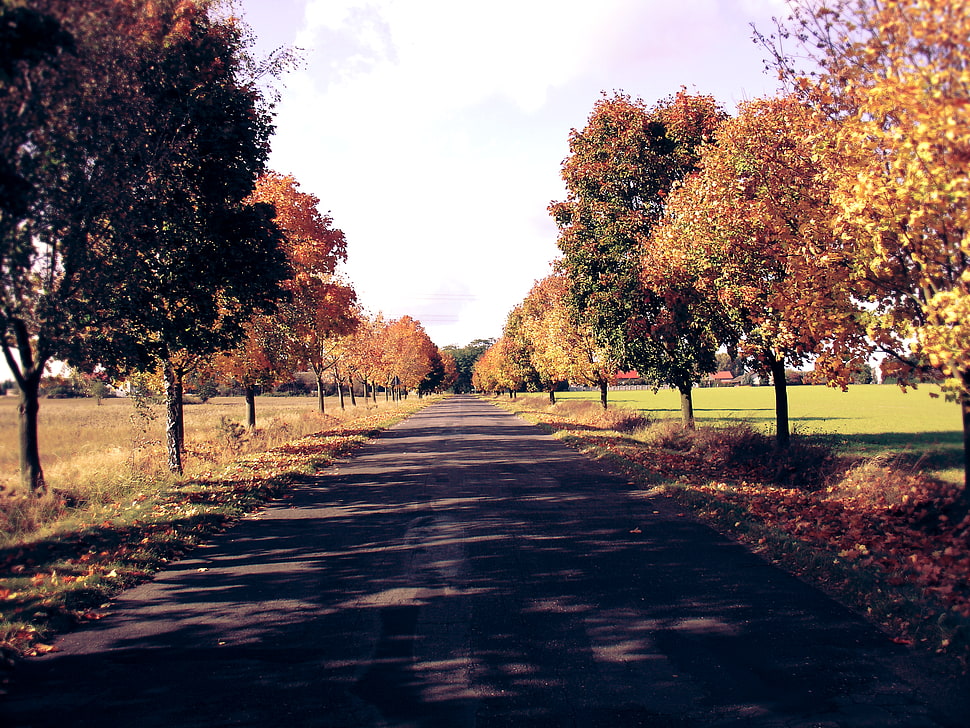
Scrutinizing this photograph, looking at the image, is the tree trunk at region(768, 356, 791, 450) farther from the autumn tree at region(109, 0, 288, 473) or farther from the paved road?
the autumn tree at region(109, 0, 288, 473)

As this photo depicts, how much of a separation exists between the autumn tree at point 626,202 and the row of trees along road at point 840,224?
884 mm

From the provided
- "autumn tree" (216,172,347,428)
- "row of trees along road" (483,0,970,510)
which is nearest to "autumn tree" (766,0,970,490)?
"row of trees along road" (483,0,970,510)

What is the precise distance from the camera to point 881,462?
12.6 meters

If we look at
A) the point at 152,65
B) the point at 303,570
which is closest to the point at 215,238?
the point at 152,65

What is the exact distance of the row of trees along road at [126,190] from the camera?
5469 millimetres

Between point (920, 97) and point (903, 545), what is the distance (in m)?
5.32

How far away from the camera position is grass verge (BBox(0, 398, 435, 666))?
6.03 m

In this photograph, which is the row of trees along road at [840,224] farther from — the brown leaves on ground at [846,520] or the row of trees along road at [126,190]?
the row of trees along road at [126,190]

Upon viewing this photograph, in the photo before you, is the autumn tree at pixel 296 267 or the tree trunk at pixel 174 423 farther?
the autumn tree at pixel 296 267

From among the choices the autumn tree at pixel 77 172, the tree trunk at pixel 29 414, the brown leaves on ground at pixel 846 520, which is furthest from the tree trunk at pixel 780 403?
the tree trunk at pixel 29 414

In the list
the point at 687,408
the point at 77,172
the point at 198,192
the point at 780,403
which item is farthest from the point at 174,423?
the point at 687,408

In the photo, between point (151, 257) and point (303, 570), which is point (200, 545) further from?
point (151, 257)

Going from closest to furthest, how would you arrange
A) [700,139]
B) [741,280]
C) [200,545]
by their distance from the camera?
[200,545] < [741,280] < [700,139]

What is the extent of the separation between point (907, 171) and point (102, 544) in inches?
423
